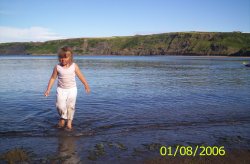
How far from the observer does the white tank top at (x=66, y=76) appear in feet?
29.1

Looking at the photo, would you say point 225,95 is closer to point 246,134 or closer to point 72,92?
point 246,134

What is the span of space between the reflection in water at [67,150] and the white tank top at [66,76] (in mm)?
1615

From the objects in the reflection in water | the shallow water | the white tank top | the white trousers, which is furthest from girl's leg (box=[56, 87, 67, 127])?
the reflection in water

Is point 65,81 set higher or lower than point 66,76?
lower

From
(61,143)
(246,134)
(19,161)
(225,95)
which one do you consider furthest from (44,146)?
(225,95)

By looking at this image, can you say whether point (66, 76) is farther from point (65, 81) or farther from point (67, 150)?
point (67, 150)

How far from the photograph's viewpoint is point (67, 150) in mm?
7371
